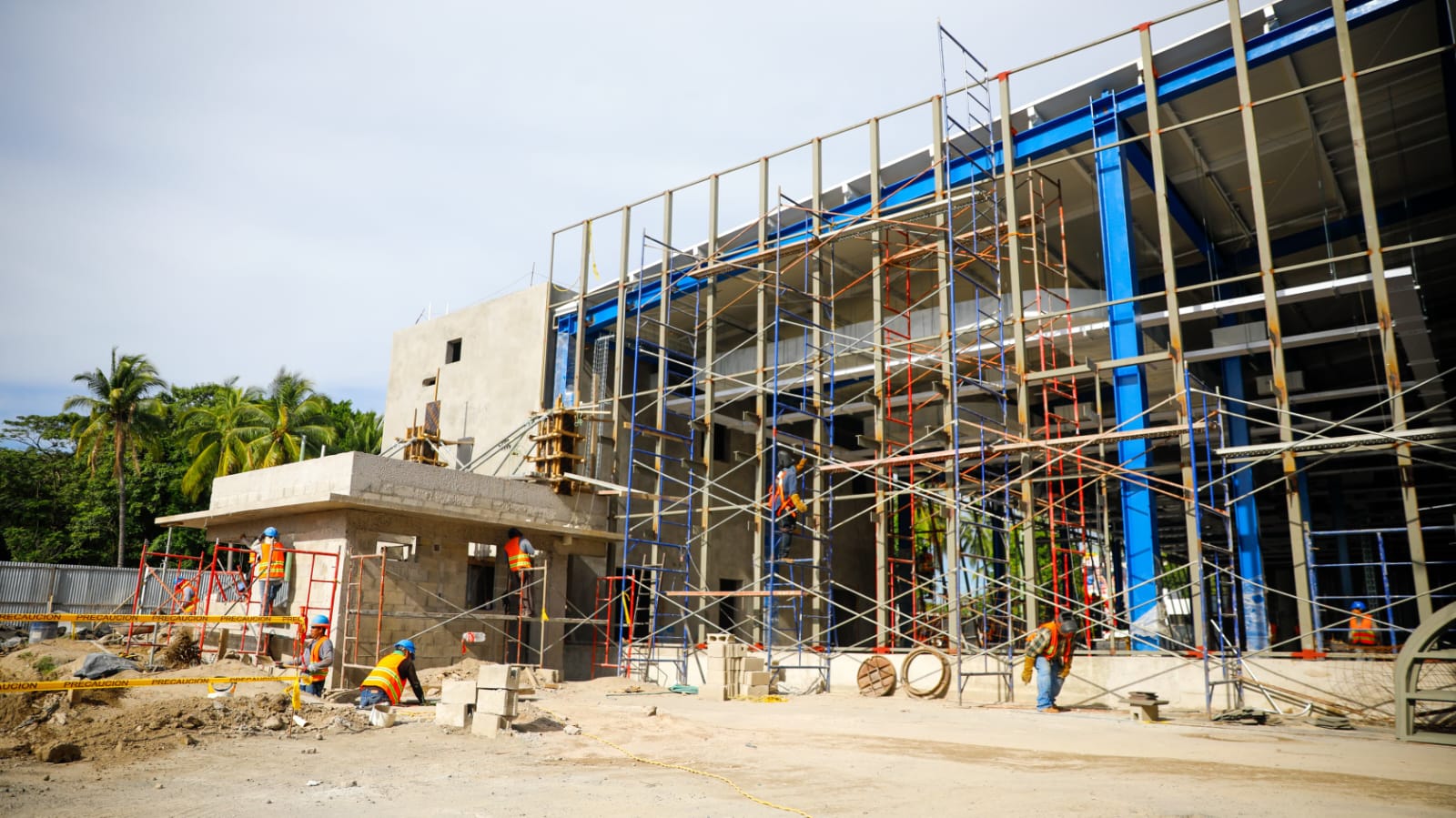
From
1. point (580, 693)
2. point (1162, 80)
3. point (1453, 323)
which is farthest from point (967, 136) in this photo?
point (1453, 323)

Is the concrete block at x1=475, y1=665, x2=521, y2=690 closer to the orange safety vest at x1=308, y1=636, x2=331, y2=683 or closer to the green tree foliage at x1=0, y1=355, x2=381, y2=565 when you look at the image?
the orange safety vest at x1=308, y1=636, x2=331, y2=683

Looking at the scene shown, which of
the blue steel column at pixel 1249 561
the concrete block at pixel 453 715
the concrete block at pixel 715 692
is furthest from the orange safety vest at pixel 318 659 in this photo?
the blue steel column at pixel 1249 561

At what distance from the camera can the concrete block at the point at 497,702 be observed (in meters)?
10.5

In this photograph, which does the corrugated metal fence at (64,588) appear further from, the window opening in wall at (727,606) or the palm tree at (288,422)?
the window opening in wall at (727,606)

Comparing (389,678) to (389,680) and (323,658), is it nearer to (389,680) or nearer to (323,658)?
(389,680)

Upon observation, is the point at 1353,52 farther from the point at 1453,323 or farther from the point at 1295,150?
the point at 1453,323

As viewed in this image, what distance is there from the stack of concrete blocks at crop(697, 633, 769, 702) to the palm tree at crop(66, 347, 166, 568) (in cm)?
3396

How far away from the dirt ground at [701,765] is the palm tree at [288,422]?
98.7 feet

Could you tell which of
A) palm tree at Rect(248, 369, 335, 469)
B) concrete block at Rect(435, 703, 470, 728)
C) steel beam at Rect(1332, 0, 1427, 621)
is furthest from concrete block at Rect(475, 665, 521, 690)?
palm tree at Rect(248, 369, 335, 469)

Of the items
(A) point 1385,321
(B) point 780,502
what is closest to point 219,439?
(B) point 780,502

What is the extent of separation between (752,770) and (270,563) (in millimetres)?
12675

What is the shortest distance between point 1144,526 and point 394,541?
13.5 meters

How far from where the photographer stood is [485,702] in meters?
10.7

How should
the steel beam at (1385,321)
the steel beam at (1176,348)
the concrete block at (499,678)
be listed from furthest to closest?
the steel beam at (1176,348), the steel beam at (1385,321), the concrete block at (499,678)
